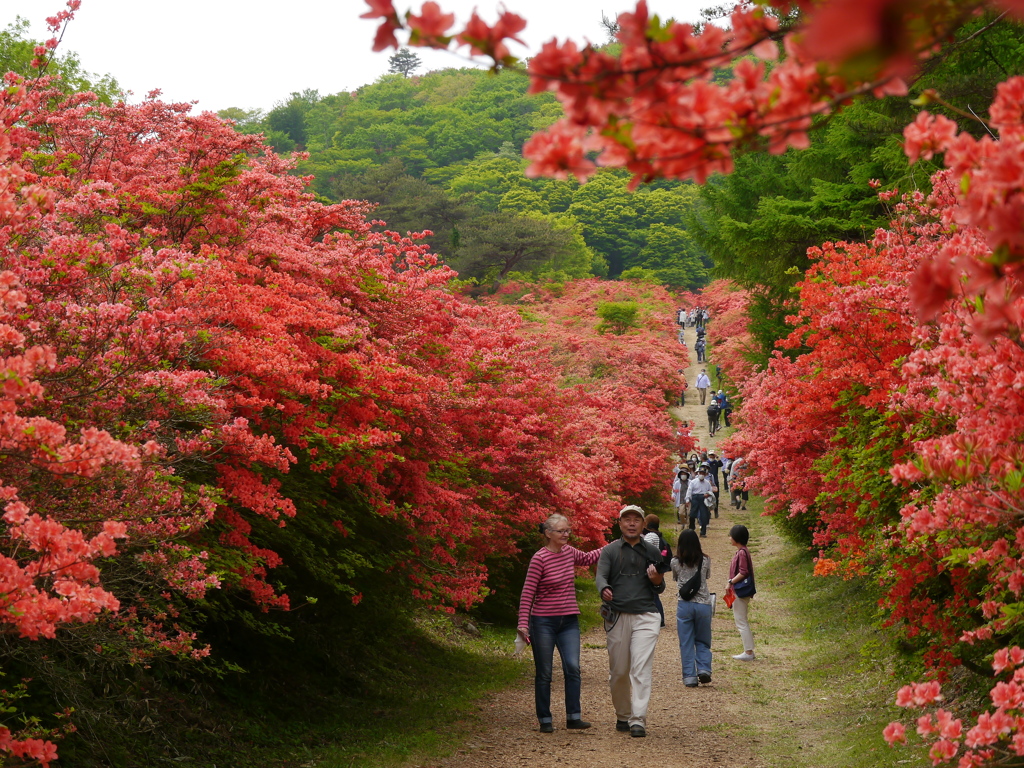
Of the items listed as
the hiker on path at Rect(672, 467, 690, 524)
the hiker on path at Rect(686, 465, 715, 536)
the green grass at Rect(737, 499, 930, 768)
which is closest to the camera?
the green grass at Rect(737, 499, 930, 768)

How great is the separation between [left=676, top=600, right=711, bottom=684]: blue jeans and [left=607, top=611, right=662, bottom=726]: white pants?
6.36ft

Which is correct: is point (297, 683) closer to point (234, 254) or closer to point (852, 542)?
point (234, 254)

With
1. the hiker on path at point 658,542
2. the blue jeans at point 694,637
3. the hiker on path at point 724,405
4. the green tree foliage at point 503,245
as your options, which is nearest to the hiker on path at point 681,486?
the hiker on path at point 724,405

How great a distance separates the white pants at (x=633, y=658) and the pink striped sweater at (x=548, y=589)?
0.40 m

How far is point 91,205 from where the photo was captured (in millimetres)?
5605

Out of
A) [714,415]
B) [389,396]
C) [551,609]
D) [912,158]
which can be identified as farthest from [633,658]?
[714,415]

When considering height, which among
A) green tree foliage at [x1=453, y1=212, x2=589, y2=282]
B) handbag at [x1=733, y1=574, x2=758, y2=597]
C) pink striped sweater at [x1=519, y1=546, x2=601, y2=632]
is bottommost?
handbag at [x1=733, y1=574, x2=758, y2=597]

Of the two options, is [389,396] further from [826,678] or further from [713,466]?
[713,466]

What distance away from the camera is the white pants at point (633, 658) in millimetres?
7125

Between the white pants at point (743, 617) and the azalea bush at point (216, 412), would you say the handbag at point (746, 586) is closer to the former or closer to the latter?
the white pants at point (743, 617)

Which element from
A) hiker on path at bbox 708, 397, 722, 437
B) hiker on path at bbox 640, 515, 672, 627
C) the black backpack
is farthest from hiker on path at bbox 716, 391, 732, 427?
the black backpack

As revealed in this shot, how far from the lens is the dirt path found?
668 centimetres

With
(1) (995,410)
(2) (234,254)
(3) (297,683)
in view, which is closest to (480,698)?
(3) (297,683)

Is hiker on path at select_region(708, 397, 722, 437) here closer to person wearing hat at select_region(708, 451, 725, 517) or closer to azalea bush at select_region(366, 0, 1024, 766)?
person wearing hat at select_region(708, 451, 725, 517)
